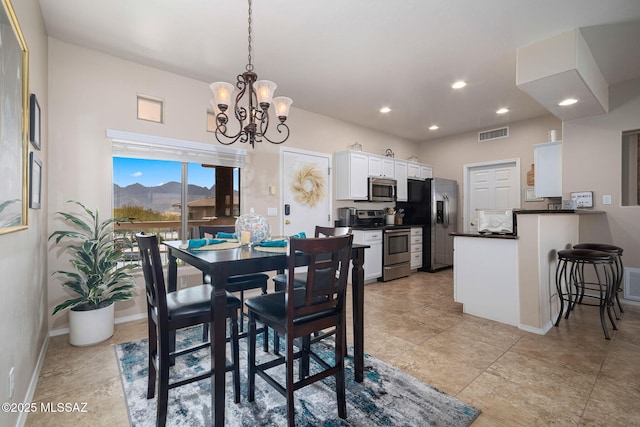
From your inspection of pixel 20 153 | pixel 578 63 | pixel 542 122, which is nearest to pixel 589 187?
pixel 542 122

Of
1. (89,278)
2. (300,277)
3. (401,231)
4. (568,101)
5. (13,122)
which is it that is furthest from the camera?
(401,231)

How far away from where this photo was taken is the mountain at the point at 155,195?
125 inches

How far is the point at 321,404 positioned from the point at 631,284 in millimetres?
4165

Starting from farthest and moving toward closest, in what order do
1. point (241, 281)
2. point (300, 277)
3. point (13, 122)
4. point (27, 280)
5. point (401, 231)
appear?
1. point (401, 231)
2. point (241, 281)
3. point (300, 277)
4. point (27, 280)
5. point (13, 122)

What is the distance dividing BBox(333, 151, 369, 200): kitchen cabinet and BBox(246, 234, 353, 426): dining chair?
3245 mm

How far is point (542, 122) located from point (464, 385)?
15.9ft

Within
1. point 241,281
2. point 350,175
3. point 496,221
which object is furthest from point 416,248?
point 241,281

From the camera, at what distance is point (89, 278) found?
2.61m

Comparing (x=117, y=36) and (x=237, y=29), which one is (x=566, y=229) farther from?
(x=117, y=36)

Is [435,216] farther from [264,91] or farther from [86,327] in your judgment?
[86,327]

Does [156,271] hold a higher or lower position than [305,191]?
lower

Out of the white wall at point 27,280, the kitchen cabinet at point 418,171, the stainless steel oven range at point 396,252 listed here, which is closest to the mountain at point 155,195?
the white wall at point 27,280

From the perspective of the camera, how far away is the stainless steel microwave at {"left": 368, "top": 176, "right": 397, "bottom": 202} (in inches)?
207

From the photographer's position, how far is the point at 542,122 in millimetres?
4996
